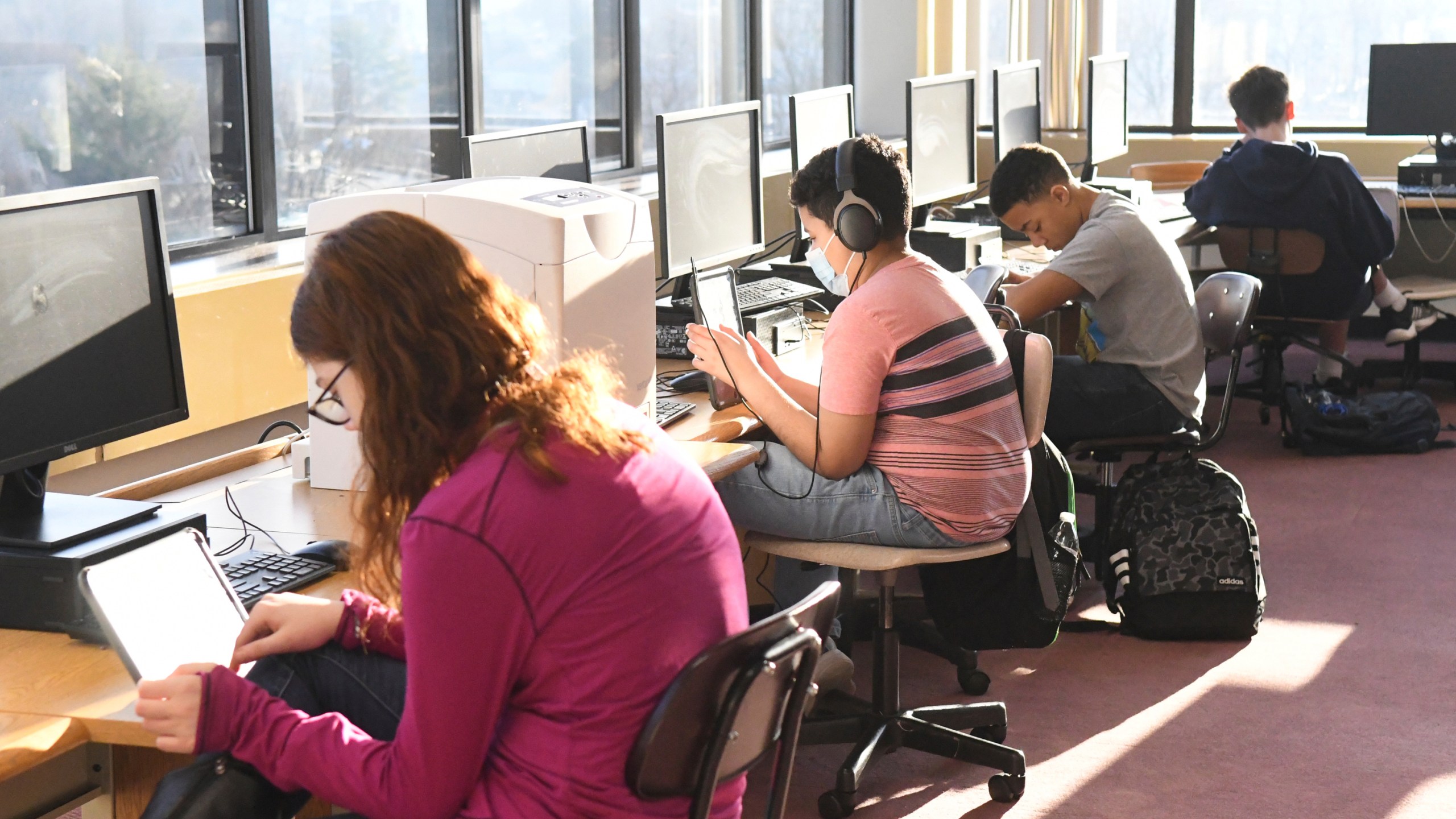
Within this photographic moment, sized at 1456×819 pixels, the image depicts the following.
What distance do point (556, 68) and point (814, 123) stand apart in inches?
45.5

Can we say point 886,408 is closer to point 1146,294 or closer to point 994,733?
point 994,733

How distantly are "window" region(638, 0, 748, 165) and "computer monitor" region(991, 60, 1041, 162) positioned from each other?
105cm

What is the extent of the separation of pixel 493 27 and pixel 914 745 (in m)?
2.55

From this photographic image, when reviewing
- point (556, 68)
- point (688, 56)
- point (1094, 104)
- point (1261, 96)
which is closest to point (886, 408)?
point (556, 68)

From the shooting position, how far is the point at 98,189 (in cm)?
170

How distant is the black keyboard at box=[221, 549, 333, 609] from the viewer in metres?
1.71

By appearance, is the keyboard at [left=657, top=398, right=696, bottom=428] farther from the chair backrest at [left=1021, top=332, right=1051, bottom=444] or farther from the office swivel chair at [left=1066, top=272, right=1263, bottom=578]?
the office swivel chair at [left=1066, top=272, right=1263, bottom=578]

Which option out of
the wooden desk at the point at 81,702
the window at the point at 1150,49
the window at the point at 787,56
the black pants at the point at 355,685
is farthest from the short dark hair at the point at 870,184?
the window at the point at 1150,49

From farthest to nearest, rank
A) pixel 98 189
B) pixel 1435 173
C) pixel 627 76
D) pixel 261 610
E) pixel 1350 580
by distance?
pixel 1435 173, pixel 627 76, pixel 1350 580, pixel 98 189, pixel 261 610

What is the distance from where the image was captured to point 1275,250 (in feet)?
15.7

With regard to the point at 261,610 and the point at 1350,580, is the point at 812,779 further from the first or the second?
the point at 1350,580

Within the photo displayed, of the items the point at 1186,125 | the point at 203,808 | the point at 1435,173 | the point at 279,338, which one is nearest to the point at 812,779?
the point at 279,338

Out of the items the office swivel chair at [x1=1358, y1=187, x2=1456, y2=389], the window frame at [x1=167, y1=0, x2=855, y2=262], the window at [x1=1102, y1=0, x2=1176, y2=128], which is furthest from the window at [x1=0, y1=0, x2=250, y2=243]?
the window at [x1=1102, y1=0, x2=1176, y2=128]

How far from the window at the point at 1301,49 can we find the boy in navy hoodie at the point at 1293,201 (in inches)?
73.3
